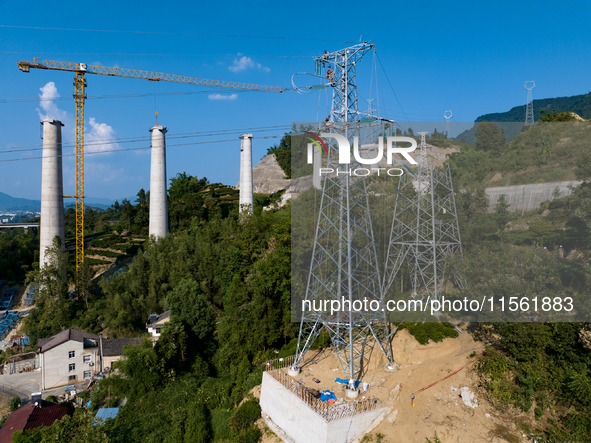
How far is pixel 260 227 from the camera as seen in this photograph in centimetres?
2738

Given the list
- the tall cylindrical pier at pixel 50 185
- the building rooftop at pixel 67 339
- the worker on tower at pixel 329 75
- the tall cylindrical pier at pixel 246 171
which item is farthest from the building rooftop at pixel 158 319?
the worker on tower at pixel 329 75

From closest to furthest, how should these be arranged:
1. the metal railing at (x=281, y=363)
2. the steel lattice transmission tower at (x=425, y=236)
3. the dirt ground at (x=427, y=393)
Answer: the dirt ground at (x=427, y=393)
the metal railing at (x=281, y=363)
the steel lattice transmission tower at (x=425, y=236)

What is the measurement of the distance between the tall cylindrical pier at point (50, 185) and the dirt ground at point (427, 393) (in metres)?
27.7

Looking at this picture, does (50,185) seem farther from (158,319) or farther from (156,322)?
(156,322)

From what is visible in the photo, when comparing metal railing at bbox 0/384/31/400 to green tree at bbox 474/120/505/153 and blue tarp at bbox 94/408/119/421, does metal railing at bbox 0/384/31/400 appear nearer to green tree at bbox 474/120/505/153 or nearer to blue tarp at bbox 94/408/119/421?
blue tarp at bbox 94/408/119/421

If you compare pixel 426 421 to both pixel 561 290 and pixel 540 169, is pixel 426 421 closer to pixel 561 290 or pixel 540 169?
pixel 561 290

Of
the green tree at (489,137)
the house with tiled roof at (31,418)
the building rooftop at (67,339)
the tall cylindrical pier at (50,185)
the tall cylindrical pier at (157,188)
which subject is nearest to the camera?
the house with tiled roof at (31,418)

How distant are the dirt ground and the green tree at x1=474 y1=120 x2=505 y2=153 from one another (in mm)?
18568

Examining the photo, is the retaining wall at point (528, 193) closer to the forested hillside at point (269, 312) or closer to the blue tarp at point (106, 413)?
the forested hillside at point (269, 312)

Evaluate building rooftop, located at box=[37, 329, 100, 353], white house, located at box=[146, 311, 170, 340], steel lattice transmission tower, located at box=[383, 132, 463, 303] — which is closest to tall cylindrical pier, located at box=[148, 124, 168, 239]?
white house, located at box=[146, 311, 170, 340]

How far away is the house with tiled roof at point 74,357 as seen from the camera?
22.0 metres

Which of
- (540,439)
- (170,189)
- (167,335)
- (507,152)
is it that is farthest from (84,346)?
(170,189)

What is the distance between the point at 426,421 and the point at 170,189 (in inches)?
2165

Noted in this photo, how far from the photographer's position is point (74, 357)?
22.5 metres
